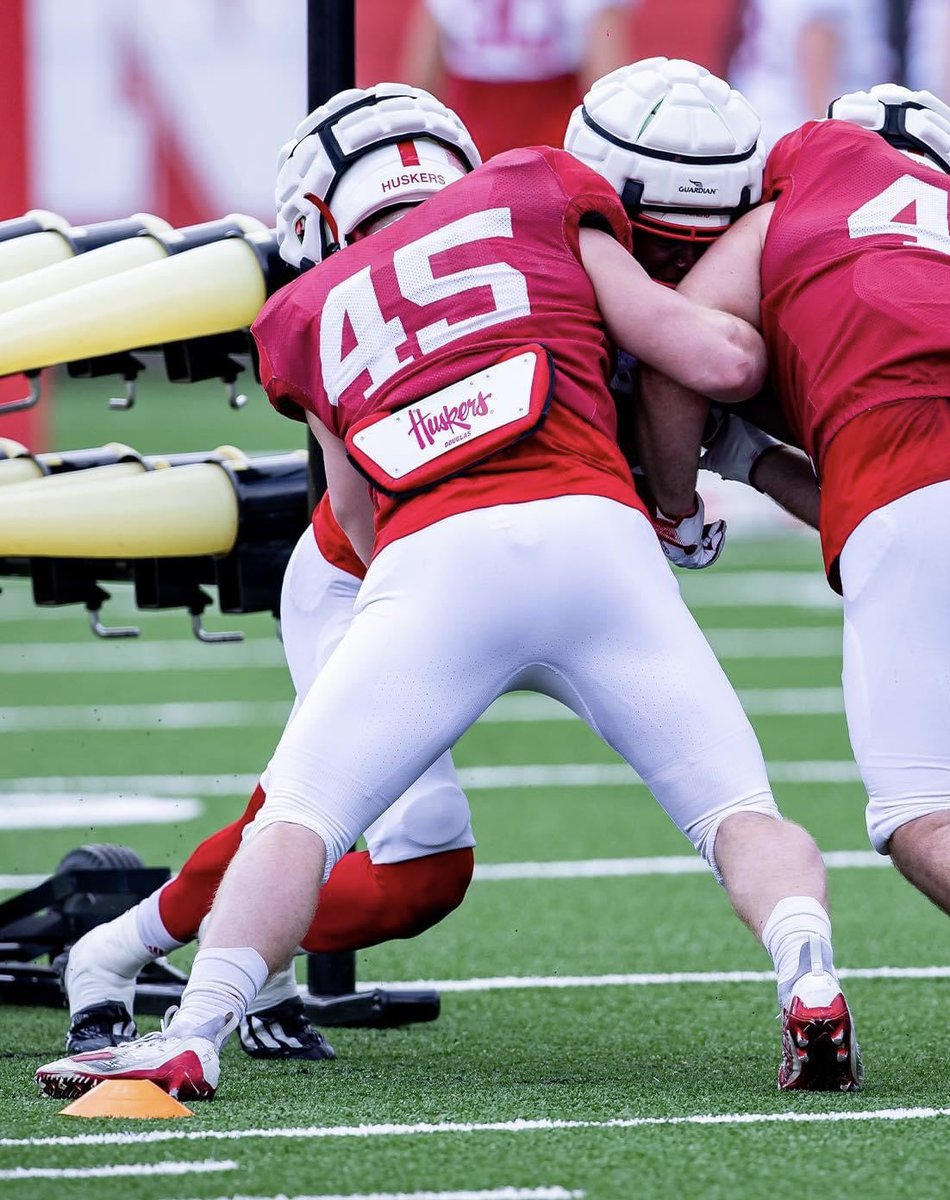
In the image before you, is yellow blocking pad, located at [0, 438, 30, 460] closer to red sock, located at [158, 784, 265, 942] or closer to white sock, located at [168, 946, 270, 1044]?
red sock, located at [158, 784, 265, 942]

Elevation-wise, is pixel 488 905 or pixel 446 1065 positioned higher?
pixel 446 1065

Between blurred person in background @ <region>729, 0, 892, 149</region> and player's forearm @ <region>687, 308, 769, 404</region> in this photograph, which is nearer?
player's forearm @ <region>687, 308, 769, 404</region>

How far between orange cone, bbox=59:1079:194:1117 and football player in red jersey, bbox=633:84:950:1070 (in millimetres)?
1142

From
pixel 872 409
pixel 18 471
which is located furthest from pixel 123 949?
pixel 872 409

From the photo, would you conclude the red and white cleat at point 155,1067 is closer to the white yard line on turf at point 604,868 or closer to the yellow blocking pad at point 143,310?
the yellow blocking pad at point 143,310

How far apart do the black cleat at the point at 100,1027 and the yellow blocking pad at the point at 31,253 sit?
4.80ft

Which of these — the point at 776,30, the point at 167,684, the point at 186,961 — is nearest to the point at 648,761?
the point at 186,961

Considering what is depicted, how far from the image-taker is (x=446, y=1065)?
12.3ft

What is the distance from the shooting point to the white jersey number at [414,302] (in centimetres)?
320

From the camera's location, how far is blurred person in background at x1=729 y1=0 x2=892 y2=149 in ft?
36.3

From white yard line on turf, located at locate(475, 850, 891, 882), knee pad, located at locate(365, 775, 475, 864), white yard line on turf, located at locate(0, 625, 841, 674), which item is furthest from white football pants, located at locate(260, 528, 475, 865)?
white yard line on turf, located at locate(0, 625, 841, 674)

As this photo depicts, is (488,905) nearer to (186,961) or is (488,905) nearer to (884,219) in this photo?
(186,961)

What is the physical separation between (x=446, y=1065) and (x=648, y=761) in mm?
891

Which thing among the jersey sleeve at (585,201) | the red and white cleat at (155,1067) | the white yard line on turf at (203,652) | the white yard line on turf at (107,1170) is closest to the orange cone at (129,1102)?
the red and white cleat at (155,1067)
